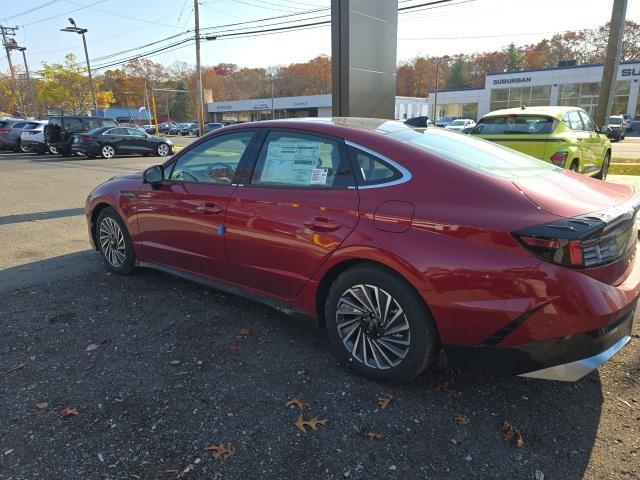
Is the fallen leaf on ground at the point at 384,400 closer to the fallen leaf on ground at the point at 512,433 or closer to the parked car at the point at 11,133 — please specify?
the fallen leaf on ground at the point at 512,433

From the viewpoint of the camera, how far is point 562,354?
2.34 m

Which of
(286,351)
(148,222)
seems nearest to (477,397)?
(286,351)

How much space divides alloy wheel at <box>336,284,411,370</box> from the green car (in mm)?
6332

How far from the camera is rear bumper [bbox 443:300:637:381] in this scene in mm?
2316

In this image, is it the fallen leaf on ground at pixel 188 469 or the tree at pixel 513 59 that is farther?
the tree at pixel 513 59

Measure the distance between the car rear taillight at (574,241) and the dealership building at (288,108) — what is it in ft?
212

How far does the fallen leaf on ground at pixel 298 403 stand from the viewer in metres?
2.74

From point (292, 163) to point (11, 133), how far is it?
1041 inches

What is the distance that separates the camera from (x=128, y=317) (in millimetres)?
3914

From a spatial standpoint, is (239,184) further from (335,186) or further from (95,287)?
(95,287)

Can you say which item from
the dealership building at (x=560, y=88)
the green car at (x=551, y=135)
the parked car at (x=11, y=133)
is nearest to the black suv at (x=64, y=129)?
the parked car at (x=11, y=133)

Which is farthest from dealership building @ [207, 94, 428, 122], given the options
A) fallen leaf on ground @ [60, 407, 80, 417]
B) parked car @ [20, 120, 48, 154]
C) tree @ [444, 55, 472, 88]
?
fallen leaf on ground @ [60, 407, 80, 417]

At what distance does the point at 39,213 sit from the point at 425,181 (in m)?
8.14

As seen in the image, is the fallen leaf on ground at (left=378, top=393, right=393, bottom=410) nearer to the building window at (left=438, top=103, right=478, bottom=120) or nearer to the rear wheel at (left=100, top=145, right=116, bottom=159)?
the rear wheel at (left=100, top=145, right=116, bottom=159)
